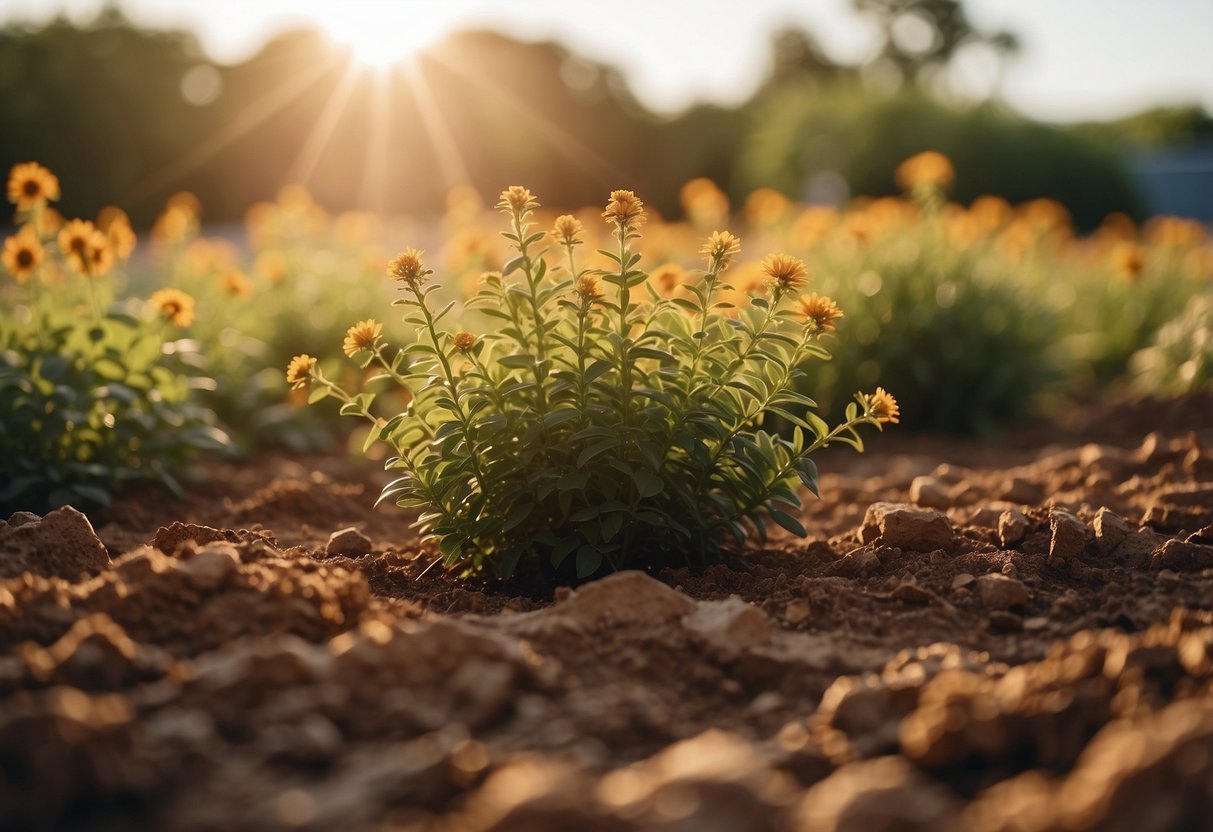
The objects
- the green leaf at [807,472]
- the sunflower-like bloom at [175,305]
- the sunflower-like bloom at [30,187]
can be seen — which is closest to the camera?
the green leaf at [807,472]

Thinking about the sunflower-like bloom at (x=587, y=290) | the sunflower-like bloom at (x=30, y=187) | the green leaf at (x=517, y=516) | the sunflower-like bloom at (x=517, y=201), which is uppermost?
the sunflower-like bloom at (x=30, y=187)

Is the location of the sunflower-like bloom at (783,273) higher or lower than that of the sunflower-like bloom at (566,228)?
lower

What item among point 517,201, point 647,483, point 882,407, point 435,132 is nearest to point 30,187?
point 517,201

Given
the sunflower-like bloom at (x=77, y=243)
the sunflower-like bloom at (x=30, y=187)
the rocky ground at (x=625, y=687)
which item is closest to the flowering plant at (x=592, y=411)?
the rocky ground at (x=625, y=687)

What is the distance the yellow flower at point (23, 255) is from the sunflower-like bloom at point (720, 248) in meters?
2.83

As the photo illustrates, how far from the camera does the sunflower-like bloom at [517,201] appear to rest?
2.58m

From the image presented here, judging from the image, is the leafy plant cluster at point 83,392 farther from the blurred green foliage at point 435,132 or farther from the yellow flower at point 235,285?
the blurred green foliage at point 435,132

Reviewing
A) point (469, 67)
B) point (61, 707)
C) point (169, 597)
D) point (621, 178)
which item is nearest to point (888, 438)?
point (169, 597)

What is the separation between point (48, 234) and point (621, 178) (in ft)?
59.2

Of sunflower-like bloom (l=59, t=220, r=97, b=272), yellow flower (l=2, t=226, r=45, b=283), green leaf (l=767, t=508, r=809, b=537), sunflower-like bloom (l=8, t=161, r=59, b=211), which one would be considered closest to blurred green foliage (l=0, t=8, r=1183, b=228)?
sunflower-like bloom (l=8, t=161, r=59, b=211)

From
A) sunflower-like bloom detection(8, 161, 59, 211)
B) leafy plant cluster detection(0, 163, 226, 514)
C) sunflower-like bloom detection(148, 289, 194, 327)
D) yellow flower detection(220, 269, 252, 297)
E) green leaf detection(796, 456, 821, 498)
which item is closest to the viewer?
green leaf detection(796, 456, 821, 498)

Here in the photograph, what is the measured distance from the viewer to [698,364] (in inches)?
110

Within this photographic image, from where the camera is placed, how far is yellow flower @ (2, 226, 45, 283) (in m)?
4.11

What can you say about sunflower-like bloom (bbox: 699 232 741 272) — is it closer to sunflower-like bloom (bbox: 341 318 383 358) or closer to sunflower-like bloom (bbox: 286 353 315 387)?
sunflower-like bloom (bbox: 341 318 383 358)
